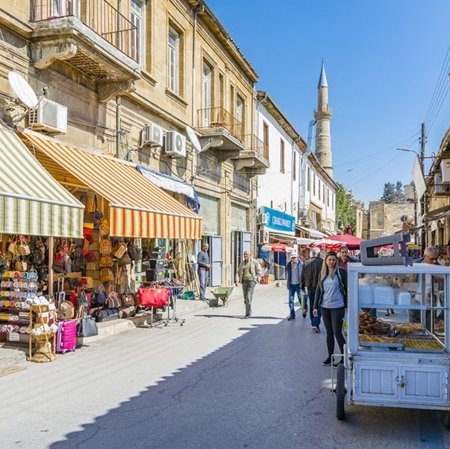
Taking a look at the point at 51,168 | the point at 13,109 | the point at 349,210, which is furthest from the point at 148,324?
the point at 349,210

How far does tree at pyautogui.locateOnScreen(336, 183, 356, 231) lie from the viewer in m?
63.5

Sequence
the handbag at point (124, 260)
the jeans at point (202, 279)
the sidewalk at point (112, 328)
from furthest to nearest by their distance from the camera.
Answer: the jeans at point (202, 279), the handbag at point (124, 260), the sidewalk at point (112, 328)

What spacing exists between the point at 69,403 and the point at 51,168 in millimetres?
5354

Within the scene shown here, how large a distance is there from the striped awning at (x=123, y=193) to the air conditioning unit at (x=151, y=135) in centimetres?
178

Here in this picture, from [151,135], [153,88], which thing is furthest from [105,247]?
[153,88]

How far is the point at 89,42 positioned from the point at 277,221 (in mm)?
19031

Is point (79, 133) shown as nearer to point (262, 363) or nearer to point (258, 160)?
point (262, 363)

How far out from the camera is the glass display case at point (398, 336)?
482 cm

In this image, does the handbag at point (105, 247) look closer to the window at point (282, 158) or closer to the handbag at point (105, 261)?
the handbag at point (105, 261)

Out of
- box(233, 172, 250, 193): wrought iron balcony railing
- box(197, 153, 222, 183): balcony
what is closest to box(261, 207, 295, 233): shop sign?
box(233, 172, 250, 193): wrought iron balcony railing

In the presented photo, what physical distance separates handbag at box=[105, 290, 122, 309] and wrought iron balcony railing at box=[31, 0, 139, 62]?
515 centimetres

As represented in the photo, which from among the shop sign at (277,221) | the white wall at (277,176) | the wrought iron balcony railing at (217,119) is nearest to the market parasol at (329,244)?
the shop sign at (277,221)

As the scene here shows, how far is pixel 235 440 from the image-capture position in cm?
457

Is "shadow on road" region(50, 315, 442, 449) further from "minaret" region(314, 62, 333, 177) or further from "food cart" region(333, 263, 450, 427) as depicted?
"minaret" region(314, 62, 333, 177)
